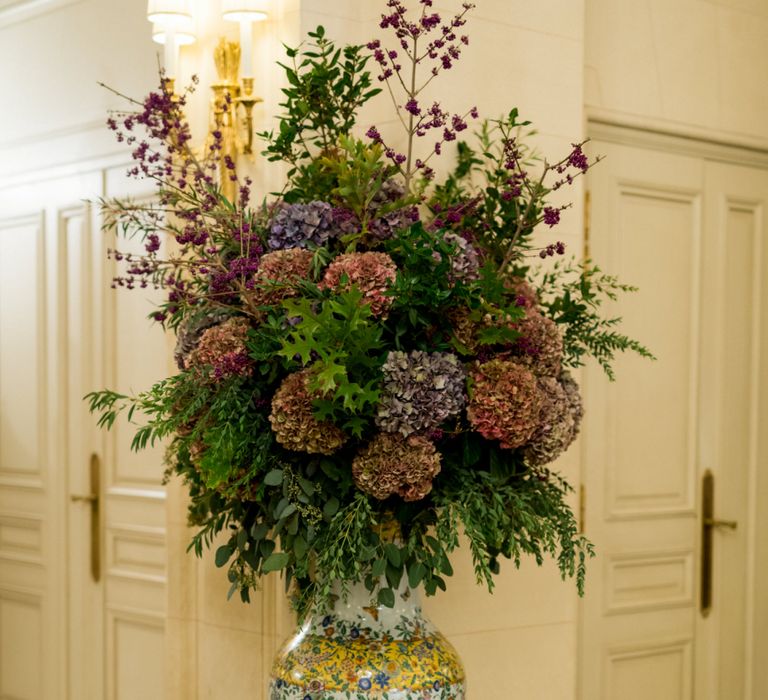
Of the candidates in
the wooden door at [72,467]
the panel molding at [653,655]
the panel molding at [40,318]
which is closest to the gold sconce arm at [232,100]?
the wooden door at [72,467]

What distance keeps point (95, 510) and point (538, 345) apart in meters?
1.65

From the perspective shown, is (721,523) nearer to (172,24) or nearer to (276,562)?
(276,562)

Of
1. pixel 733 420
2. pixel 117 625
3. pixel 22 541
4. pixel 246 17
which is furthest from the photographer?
pixel 733 420

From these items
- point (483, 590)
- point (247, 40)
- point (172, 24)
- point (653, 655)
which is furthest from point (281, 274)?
point (653, 655)

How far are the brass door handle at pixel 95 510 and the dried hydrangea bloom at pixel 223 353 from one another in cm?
138

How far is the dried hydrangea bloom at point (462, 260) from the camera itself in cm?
182

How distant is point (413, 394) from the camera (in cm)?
174

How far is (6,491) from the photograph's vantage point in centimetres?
329

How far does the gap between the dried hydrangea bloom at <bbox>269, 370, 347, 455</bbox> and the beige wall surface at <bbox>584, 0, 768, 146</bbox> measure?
1.62m

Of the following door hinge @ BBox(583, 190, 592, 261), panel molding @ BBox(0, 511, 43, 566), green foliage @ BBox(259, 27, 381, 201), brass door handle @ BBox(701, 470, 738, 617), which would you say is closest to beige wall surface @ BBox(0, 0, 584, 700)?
green foliage @ BBox(259, 27, 381, 201)

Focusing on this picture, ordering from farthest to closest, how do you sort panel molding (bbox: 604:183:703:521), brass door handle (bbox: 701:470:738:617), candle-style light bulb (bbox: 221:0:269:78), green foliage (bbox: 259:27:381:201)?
1. brass door handle (bbox: 701:470:738:617)
2. panel molding (bbox: 604:183:703:521)
3. candle-style light bulb (bbox: 221:0:269:78)
4. green foliage (bbox: 259:27:381:201)

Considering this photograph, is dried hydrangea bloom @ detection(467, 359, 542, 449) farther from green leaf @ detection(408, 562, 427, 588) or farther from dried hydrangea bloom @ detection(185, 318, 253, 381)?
dried hydrangea bloom @ detection(185, 318, 253, 381)

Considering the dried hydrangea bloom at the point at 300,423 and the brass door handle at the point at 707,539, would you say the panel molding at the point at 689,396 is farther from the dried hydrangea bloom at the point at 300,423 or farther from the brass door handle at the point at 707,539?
the dried hydrangea bloom at the point at 300,423

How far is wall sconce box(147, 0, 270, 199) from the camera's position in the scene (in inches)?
89.0
